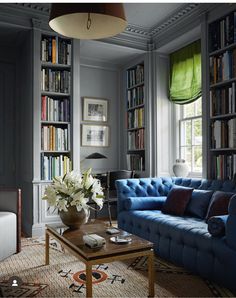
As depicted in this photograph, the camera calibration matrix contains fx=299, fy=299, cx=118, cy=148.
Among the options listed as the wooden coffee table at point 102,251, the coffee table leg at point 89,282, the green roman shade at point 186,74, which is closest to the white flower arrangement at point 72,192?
the wooden coffee table at point 102,251

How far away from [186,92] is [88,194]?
2704mm

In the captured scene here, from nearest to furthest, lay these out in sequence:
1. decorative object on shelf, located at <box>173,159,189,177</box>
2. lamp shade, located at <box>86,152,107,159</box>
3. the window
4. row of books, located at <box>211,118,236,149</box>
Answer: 1. row of books, located at <box>211,118,236,149</box>
2. decorative object on shelf, located at <box>173,159,189,177</box>
3. the window
4. lamp shade, located at <box>86,152,107,159</box>

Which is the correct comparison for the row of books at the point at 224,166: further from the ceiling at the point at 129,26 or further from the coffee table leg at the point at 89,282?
the coffee table leg at the point at 89,282

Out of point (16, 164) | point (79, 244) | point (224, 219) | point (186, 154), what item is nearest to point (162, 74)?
point (186, 154)

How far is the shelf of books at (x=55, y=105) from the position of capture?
4.25m

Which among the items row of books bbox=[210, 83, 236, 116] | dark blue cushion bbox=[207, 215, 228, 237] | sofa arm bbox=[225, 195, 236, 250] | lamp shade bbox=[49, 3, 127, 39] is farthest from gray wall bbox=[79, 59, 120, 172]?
sofa arm bbox=[225, 195, 236, 250]

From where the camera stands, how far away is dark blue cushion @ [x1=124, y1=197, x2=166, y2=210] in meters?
3.70

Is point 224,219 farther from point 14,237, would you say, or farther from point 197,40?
point 197,40

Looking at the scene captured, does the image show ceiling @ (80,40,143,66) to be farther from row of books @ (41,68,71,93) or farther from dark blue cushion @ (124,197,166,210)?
dark blue cushion @ (124,197,166,210)

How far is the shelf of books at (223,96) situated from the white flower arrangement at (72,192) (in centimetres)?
176

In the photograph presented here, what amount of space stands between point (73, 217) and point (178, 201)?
1.37 meters

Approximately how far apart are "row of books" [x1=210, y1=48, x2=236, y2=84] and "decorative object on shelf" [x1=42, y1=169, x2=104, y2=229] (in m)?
2.13

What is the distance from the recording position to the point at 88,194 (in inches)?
107

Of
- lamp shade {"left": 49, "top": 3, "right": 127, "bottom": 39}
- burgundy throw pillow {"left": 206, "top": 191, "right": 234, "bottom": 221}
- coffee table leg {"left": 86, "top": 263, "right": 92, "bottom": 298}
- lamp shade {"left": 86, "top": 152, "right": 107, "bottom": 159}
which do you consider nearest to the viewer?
coffee table leg {"left": 86, "top": 263, "right": 92, "bottom": 298}
